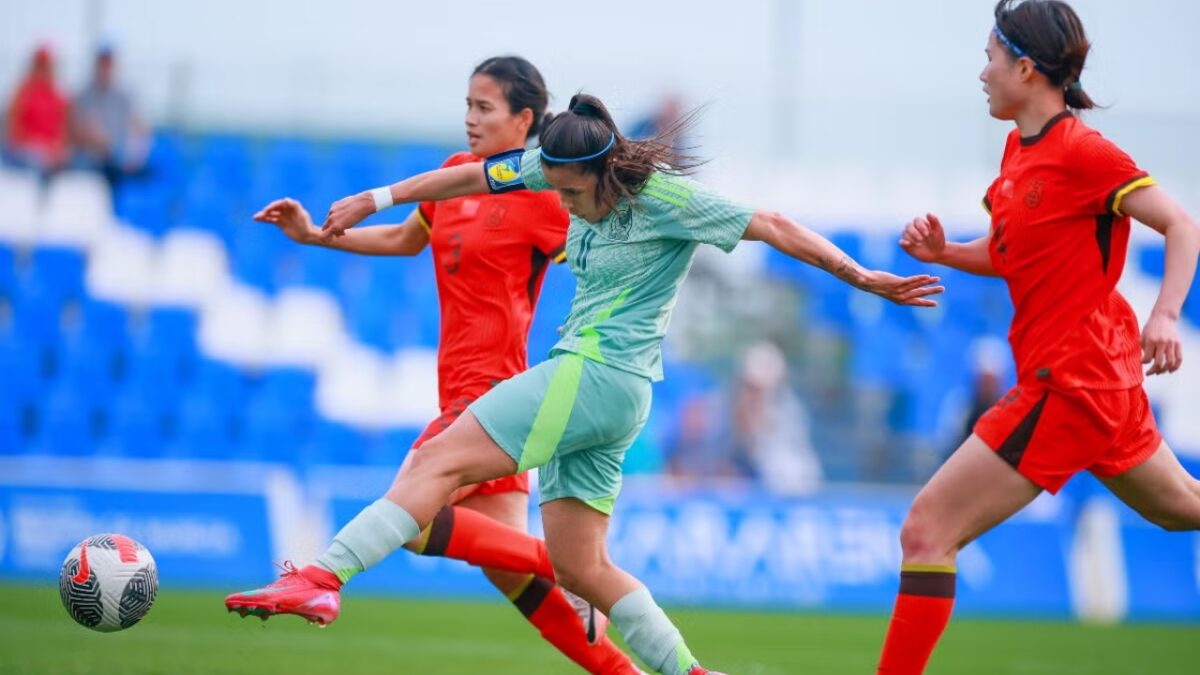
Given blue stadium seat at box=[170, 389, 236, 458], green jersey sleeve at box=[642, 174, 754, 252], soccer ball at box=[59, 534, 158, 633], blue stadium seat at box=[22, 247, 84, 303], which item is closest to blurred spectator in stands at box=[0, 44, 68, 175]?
blue stadium seat at box=[22, 247, 84, 303]

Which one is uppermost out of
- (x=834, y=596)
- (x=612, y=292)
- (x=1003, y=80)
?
(x=1003, y=80)

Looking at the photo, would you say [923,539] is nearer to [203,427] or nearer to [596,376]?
[596,376]

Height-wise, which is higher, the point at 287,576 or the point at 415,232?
the point at 415,232

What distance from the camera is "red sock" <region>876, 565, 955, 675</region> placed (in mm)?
5773

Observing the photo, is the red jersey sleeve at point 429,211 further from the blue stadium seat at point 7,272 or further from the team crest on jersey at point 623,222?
the blue stadium seat at point 7,272

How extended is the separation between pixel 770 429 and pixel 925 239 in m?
10.4

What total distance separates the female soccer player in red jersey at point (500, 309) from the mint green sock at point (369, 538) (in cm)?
114

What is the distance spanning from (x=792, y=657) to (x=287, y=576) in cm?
529

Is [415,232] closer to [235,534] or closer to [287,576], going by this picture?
[287,576]

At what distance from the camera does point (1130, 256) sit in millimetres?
19172

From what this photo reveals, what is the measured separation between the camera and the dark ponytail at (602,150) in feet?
19.2

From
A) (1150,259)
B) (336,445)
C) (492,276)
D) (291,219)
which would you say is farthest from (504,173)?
(1150,259)

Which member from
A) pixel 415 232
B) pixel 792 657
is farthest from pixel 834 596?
pixel 415 232

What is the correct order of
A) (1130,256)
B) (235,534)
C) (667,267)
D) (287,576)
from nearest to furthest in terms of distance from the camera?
(287,576) → (667,267) → (235,534) → (1130,256)
